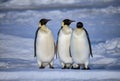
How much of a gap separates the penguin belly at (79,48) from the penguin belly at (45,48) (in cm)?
17

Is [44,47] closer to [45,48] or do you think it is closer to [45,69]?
[45,48]

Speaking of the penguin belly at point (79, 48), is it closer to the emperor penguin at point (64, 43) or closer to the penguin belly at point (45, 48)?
the emperor penguin at point (64, 43)

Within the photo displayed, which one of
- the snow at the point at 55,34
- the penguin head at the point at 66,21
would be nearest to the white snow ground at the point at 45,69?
the snow at the point at 55,34

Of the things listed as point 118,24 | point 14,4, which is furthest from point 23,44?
point 118,24

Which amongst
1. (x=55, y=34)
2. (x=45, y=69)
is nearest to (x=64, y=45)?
(x=55, y=34)

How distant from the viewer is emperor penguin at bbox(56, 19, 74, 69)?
2.83 metres

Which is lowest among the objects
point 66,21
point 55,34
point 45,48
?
point 45,48

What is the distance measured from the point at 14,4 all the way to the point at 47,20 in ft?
1.00

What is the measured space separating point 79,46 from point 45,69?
318 millimetres

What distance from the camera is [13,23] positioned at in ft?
9.48

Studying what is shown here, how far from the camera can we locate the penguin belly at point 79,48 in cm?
280

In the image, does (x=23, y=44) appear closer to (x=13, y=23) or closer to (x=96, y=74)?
(x=13, y=23)

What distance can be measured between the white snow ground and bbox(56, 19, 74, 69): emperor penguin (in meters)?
0.06

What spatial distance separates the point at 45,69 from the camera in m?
2.80
